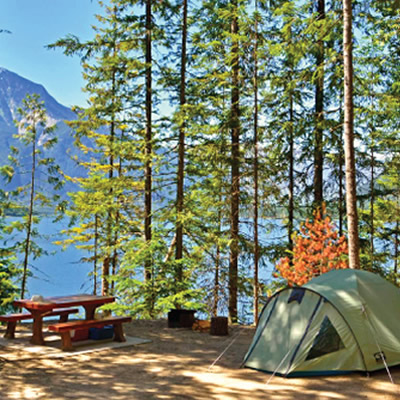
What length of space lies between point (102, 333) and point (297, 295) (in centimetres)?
416

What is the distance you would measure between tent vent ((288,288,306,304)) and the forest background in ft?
15.6

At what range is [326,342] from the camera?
255 inches

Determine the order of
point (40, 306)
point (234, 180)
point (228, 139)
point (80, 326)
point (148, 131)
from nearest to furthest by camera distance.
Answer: point (80, 326) → point (40, 306) → point (234, 180) → point (228, 139) → point (148, 131)

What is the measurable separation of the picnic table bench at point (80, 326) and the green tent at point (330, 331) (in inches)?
115

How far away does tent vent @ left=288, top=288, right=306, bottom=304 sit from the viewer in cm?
686

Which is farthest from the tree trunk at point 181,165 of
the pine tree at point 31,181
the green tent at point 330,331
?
the green tent at point 330,331

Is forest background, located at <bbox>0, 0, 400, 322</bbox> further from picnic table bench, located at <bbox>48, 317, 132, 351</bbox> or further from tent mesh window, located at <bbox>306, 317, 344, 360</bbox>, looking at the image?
tent mesh window, located at <bbox>306, 317, 344, 360</bbox>

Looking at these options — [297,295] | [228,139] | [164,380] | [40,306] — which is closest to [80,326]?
[40,306]

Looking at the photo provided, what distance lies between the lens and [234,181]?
12.5 m

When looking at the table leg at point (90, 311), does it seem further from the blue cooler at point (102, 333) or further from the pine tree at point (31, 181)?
the pine tree at point (31, 181)

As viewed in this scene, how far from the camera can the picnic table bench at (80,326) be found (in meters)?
7.73

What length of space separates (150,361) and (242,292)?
6.31 meters

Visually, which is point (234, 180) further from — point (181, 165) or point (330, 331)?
point (330, 331)

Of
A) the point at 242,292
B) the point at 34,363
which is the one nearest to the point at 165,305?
the point at 242,292
